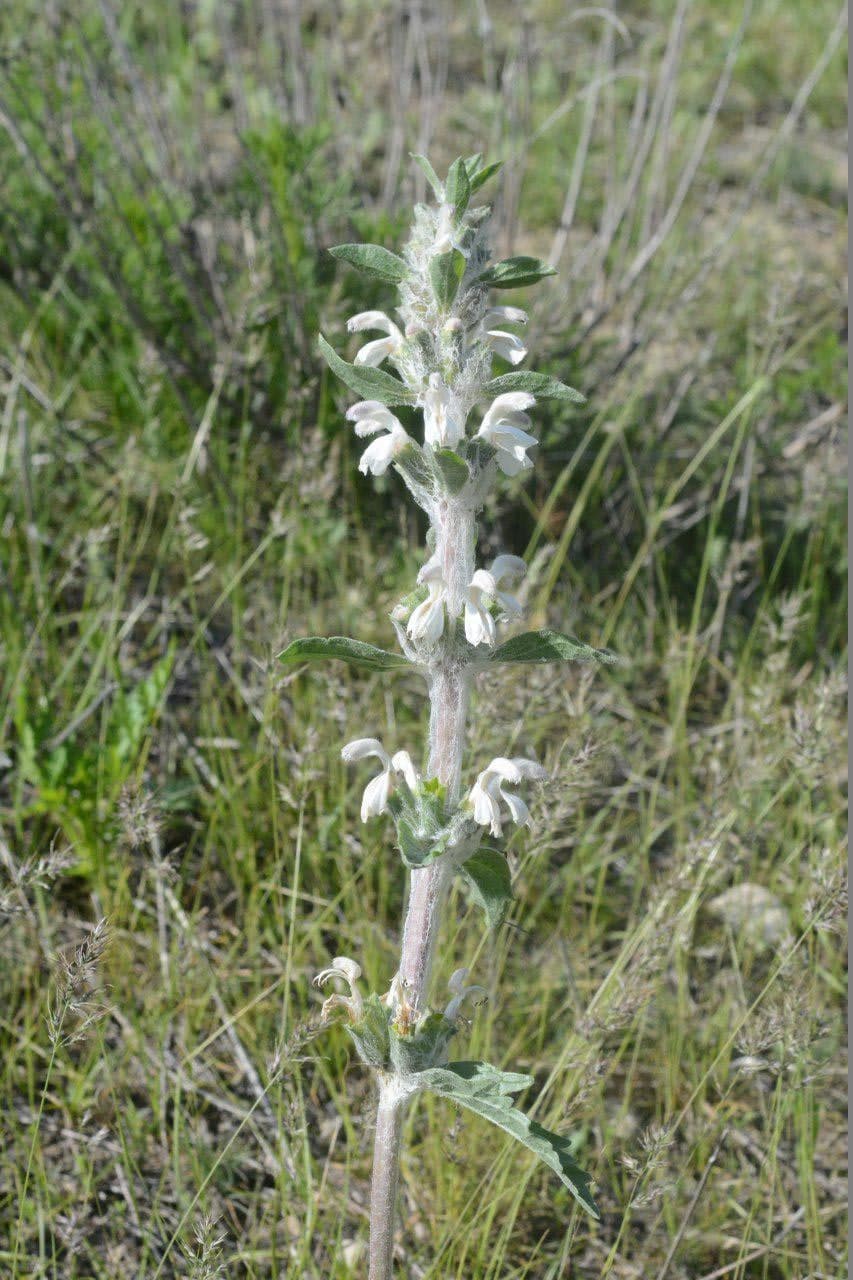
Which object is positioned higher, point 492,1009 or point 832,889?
point 832,889

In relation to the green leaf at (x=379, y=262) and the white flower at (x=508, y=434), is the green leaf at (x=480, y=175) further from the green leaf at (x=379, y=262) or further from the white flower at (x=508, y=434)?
the white flower at (x=508, y=434)

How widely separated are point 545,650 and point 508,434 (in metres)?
0.29

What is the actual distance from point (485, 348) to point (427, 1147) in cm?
142

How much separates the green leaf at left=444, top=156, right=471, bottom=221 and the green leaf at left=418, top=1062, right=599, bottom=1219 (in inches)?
43.0

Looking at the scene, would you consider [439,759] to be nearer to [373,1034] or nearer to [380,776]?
[380,776]

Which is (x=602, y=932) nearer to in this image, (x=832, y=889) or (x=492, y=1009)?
(x=492, y=1009)

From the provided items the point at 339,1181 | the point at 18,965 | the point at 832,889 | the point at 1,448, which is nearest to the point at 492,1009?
the point at 339,1181

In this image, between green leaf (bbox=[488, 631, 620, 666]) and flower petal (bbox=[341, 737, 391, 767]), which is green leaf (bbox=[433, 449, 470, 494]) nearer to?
green leaf (bbox=[488, 631, 620, 666])

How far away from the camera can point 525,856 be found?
2.03 metres

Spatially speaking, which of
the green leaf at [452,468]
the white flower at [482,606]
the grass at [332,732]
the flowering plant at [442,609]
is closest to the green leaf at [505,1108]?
the flowering plant at [442,609]

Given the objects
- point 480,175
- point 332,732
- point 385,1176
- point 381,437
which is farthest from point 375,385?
point 332,732

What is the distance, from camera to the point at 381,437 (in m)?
1.64

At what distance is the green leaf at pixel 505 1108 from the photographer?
1385 mm

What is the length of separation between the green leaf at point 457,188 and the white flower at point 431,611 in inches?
17.9
